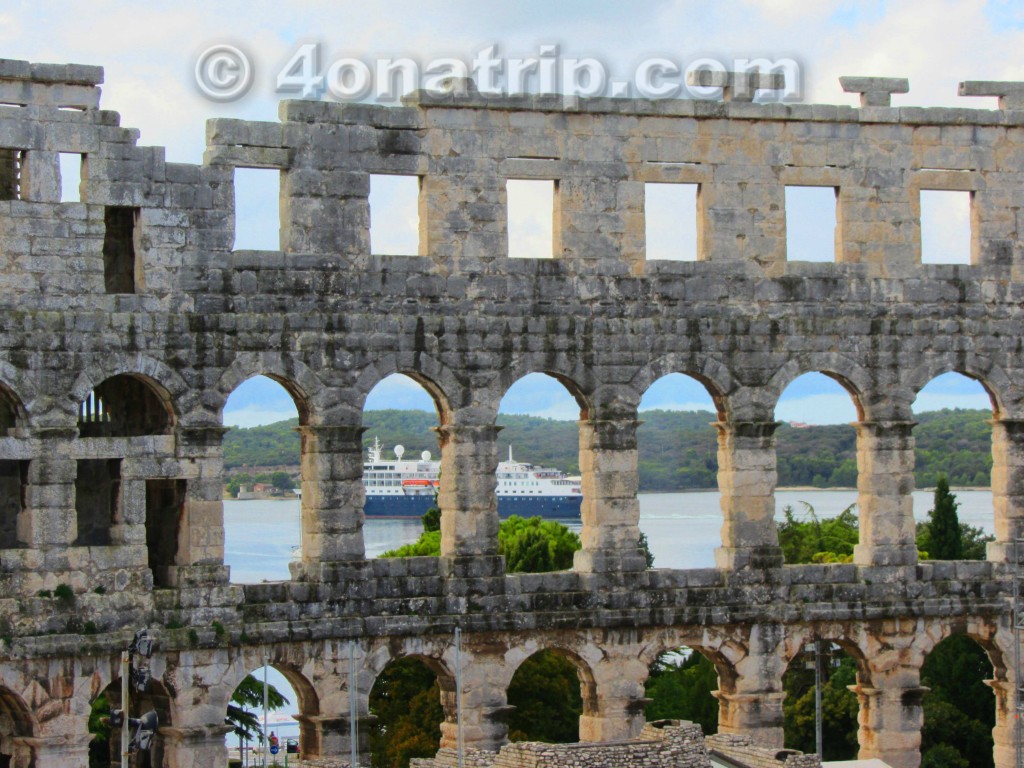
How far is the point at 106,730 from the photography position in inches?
2133

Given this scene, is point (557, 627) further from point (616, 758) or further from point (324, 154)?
point (324, 154)

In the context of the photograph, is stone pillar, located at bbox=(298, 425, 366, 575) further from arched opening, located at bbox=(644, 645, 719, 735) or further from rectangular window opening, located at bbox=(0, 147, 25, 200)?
arched opening, located at bbox=(644, 645, 719, 735)

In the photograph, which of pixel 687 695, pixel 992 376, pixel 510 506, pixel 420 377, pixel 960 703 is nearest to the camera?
pixel 420 377

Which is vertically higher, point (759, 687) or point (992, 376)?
point (992, 376)

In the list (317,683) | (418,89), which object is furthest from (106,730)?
(418,89)

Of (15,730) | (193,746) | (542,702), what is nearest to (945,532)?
(542,702)

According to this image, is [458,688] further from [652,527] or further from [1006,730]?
[652,527]

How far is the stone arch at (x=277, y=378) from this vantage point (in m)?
39.1

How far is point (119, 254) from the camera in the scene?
134 ft

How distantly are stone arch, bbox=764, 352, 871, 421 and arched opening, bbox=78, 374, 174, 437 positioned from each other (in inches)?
399

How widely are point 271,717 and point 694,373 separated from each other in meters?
41.0

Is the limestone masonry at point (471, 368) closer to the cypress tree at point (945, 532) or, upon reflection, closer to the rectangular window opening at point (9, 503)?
the rectangular window opening at point (9, 503)

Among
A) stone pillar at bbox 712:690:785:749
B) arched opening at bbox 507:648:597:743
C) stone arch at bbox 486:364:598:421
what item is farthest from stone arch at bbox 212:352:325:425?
arched opening at bbox 507:648:597:743

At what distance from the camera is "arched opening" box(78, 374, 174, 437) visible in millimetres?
41031
